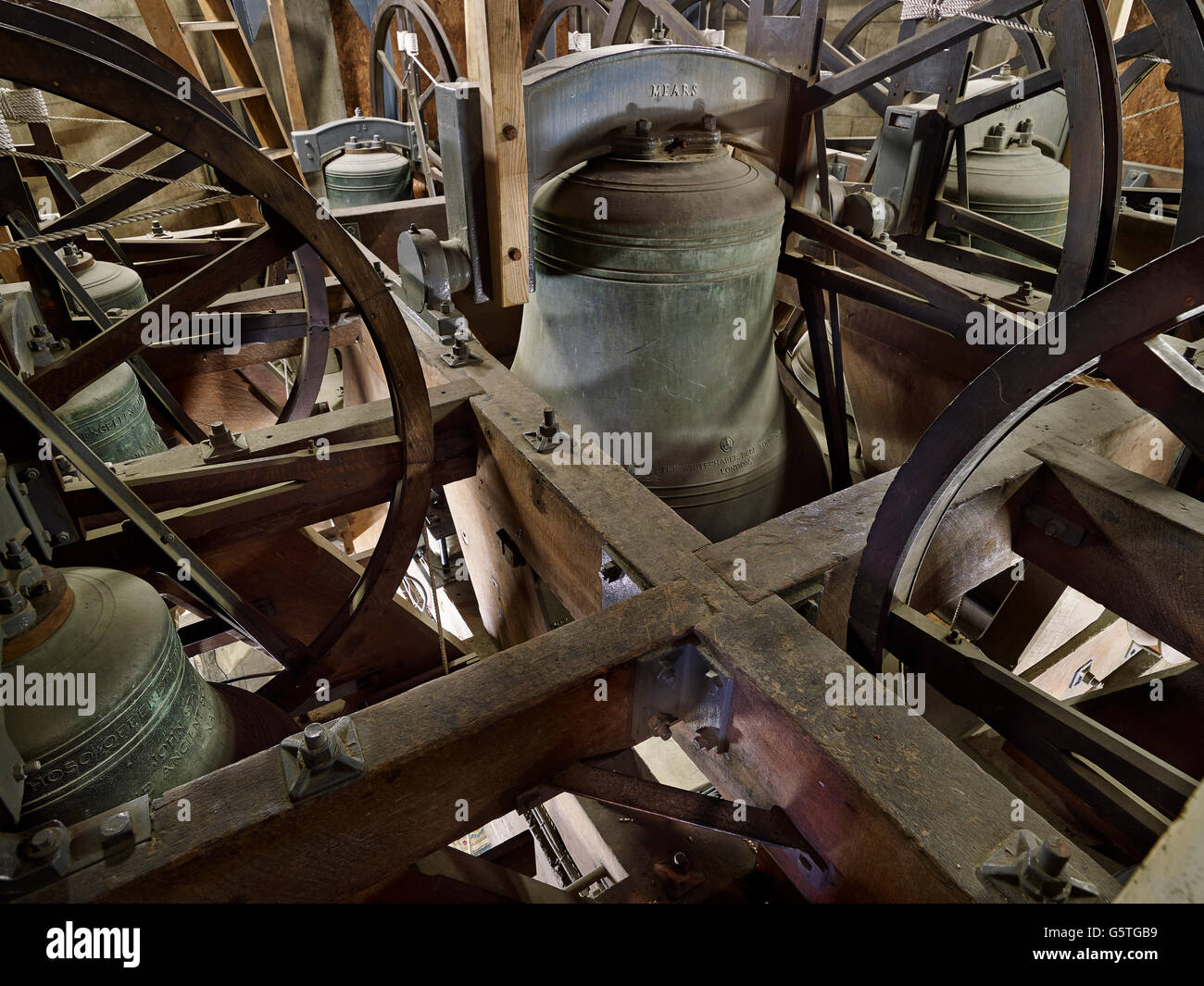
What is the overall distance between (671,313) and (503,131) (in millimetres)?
760

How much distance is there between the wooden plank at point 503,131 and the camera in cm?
196

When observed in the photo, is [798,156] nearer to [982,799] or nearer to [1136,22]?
[982,799]

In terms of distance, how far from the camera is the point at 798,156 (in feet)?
9.76

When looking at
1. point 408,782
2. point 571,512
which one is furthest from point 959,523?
point 408,782

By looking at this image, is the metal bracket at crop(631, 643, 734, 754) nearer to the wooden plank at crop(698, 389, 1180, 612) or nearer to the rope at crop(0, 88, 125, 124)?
the wooden plank at crop(698, 389, 1180, 612)

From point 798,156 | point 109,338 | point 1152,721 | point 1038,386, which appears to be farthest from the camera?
point 798,156

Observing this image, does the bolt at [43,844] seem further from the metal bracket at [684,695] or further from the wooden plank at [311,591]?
the wooden plank at [311,591]

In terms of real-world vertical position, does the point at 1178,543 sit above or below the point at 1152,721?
above

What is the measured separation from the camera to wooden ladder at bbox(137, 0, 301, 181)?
505 centimetres

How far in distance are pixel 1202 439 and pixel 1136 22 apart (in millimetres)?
8800

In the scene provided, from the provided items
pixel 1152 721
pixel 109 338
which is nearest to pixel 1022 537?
pixel 1152 721

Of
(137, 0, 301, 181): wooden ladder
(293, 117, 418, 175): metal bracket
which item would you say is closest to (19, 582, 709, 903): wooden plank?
(137, 0, 301, 181): wooden ladder

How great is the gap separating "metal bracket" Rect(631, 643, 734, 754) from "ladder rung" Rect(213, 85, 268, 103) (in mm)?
5188

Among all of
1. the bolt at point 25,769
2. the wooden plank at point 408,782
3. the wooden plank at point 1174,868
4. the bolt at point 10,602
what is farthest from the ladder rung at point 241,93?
the wooden plank at point 1174,868
